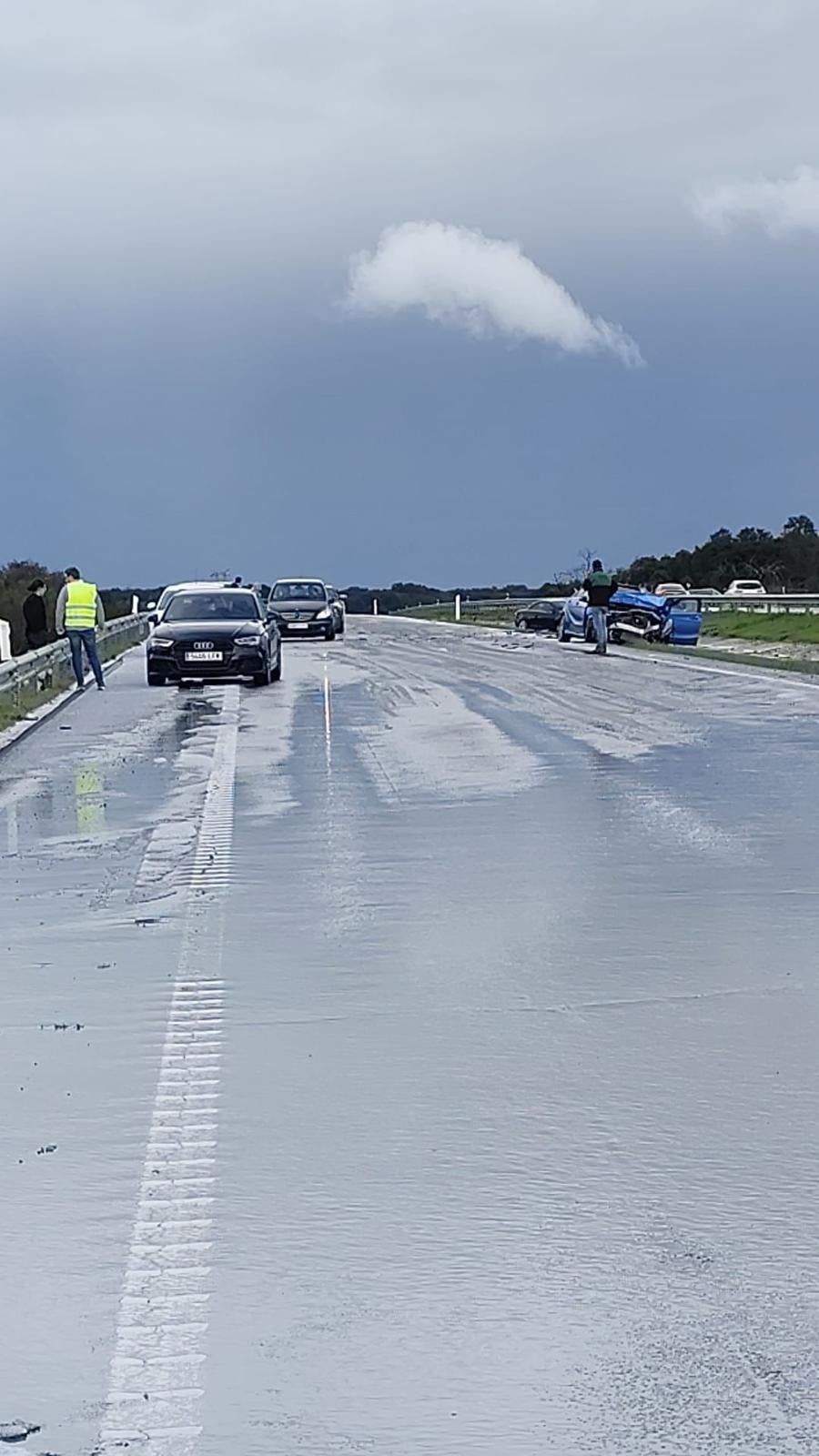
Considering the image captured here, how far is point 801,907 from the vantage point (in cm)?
1121

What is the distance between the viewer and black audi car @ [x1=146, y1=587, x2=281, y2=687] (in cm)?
3316

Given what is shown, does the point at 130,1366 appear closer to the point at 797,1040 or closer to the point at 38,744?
the point at 797,1040

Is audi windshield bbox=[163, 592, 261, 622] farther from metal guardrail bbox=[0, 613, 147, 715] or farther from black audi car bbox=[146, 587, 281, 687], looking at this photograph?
metal guardrail bbox=[0, 613, 147, 715]

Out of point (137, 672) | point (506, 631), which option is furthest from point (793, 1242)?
point (506, 631)

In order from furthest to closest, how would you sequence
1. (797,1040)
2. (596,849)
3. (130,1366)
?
(596,849) < (797,1040) < (130,1366)

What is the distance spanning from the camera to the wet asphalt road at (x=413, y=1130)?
15.9ft

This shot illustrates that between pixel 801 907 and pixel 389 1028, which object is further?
pixel 801 907

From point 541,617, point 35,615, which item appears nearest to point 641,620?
point 35,615

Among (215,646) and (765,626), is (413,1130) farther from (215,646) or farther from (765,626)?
(765,626)

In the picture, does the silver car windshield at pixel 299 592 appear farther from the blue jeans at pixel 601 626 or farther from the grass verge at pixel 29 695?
the grass verge at pixel 29 695

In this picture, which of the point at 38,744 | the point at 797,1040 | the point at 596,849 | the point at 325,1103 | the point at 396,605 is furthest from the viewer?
the point at 396,605

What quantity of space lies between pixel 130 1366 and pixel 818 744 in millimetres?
16617

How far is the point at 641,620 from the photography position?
49531 millimetres

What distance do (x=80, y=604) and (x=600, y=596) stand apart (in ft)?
44.8
